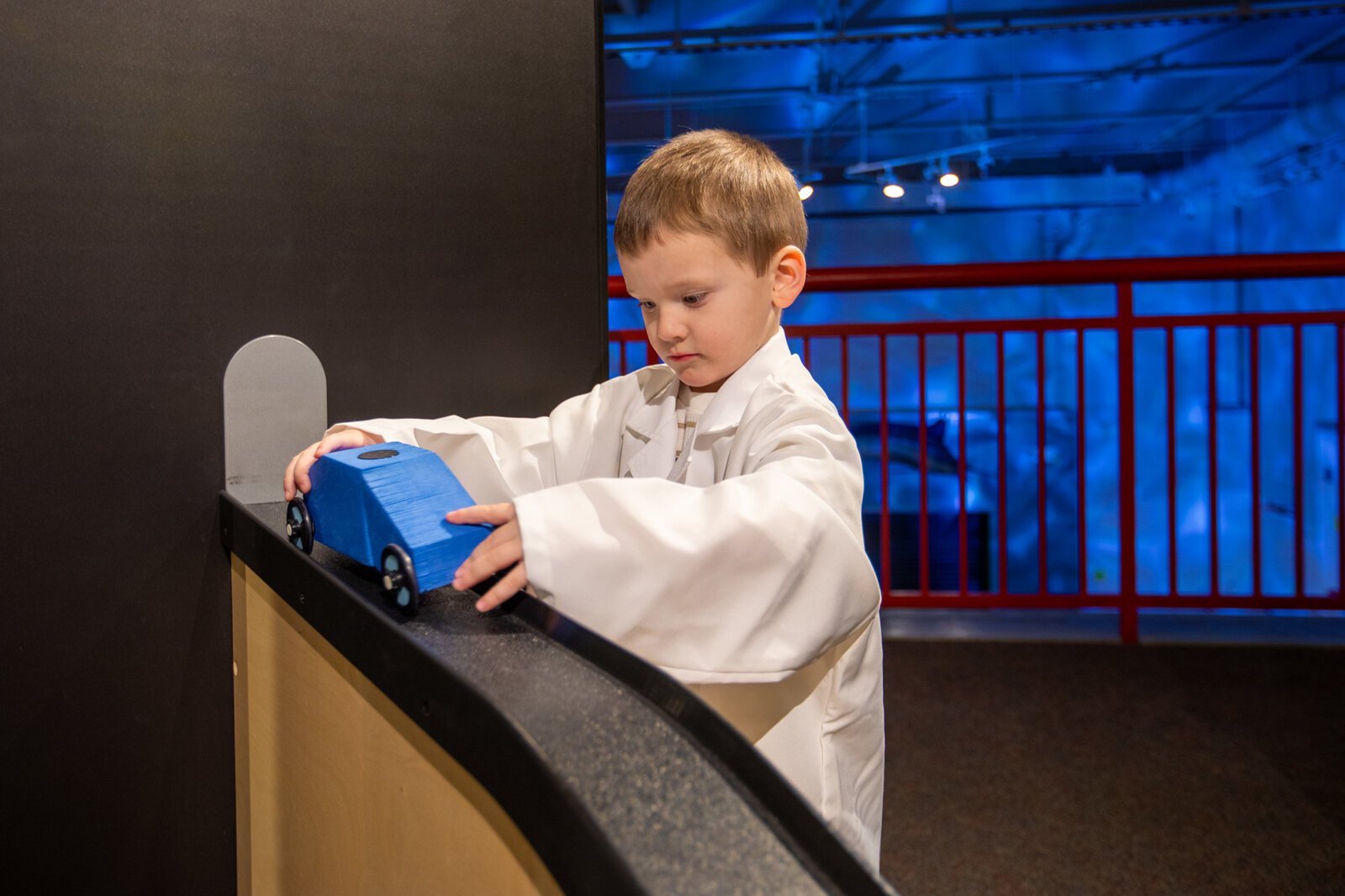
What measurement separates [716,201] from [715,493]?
347mm

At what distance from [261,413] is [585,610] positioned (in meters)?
0.53

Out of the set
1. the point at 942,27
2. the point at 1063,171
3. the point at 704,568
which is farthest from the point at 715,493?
the point at 1063,171

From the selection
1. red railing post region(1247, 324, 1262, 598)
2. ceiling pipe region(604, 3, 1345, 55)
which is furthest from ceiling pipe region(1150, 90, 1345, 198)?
red railing post region(1247, 324, 1262, 598)

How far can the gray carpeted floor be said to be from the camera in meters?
1.27

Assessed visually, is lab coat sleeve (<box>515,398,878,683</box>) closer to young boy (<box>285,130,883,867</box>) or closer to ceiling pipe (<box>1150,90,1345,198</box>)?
young boy (<box>285,130,883,867</box>)

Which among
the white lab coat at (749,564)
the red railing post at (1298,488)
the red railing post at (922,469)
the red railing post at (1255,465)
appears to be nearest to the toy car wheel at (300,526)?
the white lab coat at (749,564)

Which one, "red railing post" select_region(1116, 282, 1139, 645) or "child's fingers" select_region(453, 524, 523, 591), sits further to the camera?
"red railing post" select_region(1116, 282, 1139, 645)

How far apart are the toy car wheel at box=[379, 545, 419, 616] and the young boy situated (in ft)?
0.12

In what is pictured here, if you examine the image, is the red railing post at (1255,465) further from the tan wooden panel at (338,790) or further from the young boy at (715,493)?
the tan wooden panel at (338,790)

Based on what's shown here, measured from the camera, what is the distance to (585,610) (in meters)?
0.57

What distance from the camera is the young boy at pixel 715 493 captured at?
1.88ft

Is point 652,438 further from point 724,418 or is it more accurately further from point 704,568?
point 704,568

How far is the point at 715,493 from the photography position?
1.96 feet

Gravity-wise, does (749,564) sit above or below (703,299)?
below
